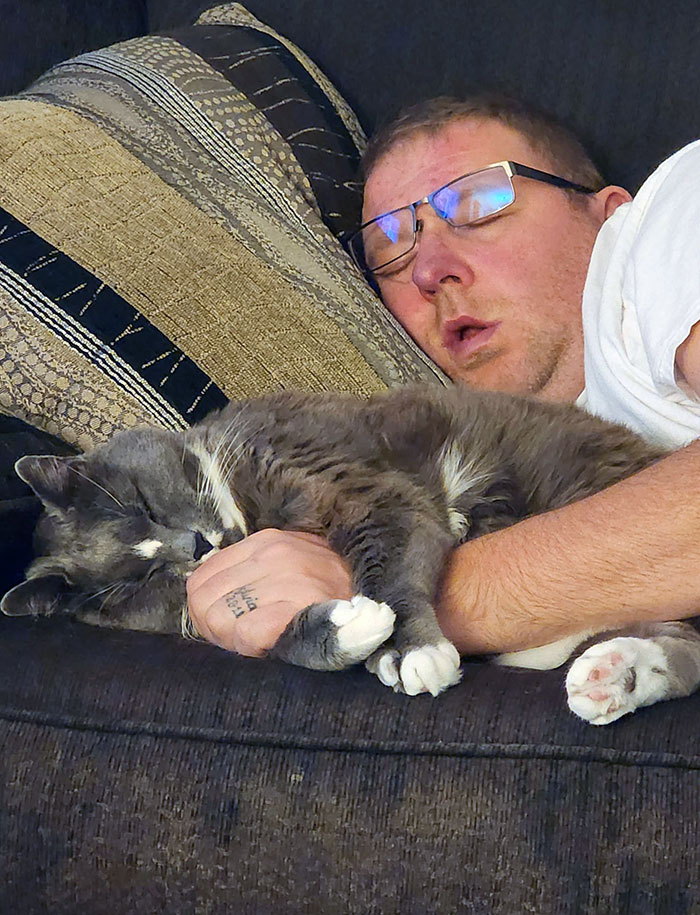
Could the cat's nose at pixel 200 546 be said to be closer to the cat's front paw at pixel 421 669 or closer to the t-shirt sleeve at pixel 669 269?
the cat's front paw at pixel 421 669

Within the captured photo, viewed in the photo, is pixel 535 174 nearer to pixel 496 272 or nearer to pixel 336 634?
pixel 496 272

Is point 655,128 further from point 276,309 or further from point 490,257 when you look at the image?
point 276,309

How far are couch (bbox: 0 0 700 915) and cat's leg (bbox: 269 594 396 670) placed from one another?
0.04m

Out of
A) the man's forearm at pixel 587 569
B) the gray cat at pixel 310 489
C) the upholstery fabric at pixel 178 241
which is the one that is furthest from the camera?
the upholstery fabric at pixel 178 241

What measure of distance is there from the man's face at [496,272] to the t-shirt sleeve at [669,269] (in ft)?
1.34

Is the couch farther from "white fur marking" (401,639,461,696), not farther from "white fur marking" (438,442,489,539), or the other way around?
"white fur marking" (438,442,489,539)

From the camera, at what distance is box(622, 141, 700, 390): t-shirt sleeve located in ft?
3.92

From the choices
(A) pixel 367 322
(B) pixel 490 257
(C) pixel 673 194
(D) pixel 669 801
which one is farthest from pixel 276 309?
(D) pixel 669 801

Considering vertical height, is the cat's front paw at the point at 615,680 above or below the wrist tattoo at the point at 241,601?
above

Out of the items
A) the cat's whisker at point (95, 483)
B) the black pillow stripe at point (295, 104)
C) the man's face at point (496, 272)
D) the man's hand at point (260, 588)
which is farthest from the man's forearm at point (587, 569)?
the black pillow stripe at point (295, 104)

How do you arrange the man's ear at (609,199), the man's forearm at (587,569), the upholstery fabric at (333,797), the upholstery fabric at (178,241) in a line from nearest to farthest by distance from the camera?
1. the upholstery fabric at (333,797)
2. the man's forearm at (587,569)
3. the upholstery fabric at (178,241)
4. the man's ear at (609,199)

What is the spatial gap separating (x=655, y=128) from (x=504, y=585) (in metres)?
1.16

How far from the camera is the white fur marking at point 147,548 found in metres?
1.22

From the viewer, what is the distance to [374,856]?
82 cm
